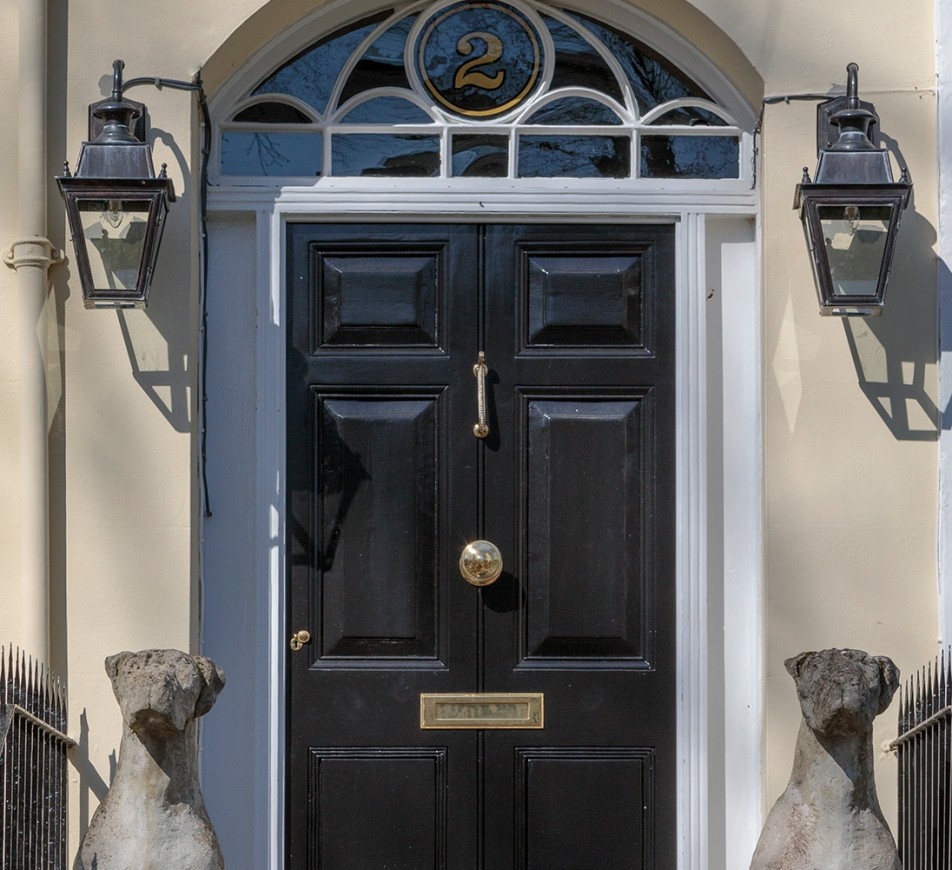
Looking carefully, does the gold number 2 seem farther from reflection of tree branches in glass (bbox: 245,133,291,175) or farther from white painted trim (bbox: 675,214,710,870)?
white painted trim (bbox: 675,214,710,870)

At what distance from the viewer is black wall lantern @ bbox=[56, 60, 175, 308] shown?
14.2 feet

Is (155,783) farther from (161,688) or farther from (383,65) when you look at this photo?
(383,65)

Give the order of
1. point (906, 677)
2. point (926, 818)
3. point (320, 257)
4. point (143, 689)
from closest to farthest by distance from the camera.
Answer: point (143, 689) < point (926, 818) < point (906, 677) < point (320, 257)

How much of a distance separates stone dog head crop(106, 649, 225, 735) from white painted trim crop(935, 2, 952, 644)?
2.36 meters

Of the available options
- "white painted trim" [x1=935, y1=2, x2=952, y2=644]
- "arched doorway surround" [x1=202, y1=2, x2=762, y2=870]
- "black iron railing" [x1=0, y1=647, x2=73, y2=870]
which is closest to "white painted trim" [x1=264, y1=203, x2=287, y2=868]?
"arched doorway surround" [x1=202, y1=2, x2=762, y2=870]

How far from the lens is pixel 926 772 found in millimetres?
4297

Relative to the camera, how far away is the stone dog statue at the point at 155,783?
3.54 metres

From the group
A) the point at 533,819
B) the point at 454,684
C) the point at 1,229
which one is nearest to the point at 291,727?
the point at 454,684

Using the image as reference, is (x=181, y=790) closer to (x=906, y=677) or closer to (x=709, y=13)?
(x=906, y=677)

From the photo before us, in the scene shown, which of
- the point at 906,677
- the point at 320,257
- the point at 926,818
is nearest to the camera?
the point at 926,818

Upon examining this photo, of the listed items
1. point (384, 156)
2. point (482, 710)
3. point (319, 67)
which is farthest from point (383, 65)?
point (482, 710)

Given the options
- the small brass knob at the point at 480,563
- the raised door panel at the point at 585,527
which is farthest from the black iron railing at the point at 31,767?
the raised door panel at the point at 585,527

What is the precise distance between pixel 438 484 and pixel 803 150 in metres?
1.64

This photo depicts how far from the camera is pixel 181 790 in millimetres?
3629
